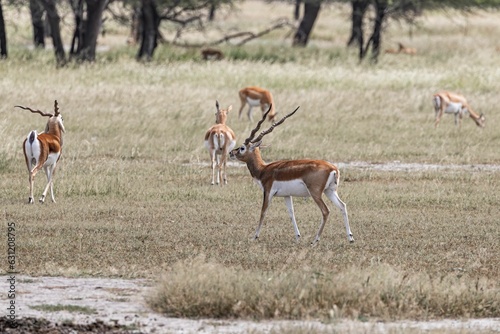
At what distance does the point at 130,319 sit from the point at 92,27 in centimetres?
2487

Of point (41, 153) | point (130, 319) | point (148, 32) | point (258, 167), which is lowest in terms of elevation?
point (148, 32)

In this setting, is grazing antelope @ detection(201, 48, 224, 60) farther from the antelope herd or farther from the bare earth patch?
the bare earth patch

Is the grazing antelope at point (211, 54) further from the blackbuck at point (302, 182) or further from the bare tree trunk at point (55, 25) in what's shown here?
the blackbuck at point (302, 182)

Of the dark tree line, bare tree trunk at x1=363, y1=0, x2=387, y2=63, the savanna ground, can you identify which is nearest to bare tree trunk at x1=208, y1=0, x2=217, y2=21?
the dark tree line

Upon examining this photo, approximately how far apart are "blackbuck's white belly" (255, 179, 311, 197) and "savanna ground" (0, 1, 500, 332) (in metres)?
0.47

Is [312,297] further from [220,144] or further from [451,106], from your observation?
[451,106]

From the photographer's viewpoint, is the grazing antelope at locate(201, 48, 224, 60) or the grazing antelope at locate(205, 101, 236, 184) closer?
the grazing antelope at locate(205, 101, 236, 184)

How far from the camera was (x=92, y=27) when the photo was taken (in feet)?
103

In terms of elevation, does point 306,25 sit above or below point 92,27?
below

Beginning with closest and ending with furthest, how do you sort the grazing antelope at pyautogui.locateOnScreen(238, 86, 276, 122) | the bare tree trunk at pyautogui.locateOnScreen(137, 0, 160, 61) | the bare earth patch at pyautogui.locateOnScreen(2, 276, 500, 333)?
1. the bare earth patch at pyautogui.locateOnScreen(2, 276, 500, 333)
2. the grazing antelope at pyautogui.locateOnScreen(238, 86, 276, 122)
3. the bare tree trunk at pyautogui.locateOnScreen(137, 0, 160, 61)

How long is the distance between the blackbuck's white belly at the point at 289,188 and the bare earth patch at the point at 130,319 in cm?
233

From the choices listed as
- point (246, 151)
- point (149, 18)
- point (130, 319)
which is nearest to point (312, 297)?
point (130, 319)

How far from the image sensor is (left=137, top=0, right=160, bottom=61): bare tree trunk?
33969mm

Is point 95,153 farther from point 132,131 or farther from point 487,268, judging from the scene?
point 487,268
